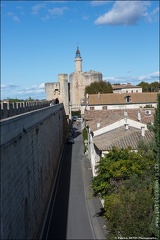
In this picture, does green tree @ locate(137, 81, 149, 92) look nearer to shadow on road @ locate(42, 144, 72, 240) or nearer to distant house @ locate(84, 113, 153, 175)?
shadow on road @ locate(42, 144, 72, 240)

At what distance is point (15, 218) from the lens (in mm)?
11930

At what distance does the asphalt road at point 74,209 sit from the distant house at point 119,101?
100 feet

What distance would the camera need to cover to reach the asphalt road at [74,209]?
736 inches

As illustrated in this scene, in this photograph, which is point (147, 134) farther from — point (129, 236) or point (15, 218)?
point (15, 218)

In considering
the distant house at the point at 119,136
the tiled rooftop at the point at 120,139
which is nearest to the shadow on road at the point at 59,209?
the distant house at the point at 119,136

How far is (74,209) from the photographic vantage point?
73.8ft

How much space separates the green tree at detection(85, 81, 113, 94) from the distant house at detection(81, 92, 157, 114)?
34.1ft

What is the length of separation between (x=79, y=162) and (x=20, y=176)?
2500 centimetres

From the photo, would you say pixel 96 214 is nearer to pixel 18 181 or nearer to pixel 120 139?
pixel 120 139

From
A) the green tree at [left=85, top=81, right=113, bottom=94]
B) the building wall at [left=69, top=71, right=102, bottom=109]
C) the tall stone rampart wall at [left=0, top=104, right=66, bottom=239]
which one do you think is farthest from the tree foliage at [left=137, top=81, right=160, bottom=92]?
the tall stone rampart wall at [left=0, top=104, right=66, bottom=239]

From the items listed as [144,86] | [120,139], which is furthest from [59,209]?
[144,86]

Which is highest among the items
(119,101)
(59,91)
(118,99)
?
(59,91)

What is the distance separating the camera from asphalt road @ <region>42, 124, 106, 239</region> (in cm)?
1869

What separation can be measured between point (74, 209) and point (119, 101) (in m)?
44.3
